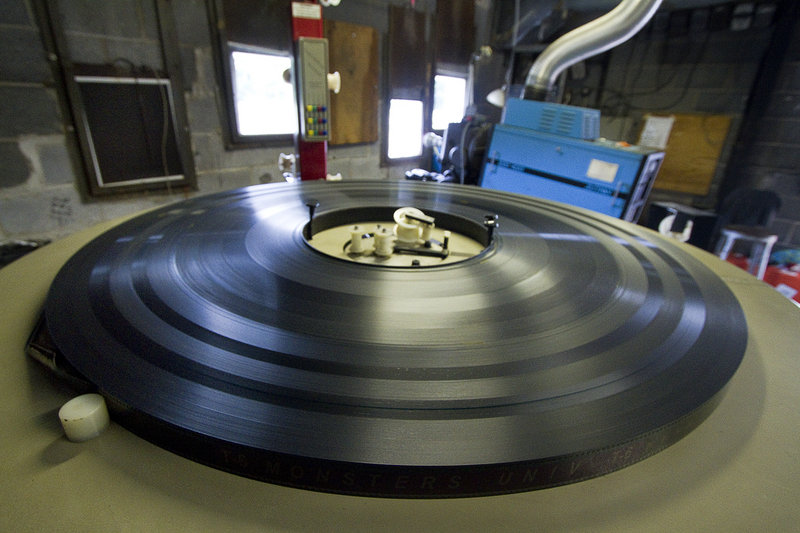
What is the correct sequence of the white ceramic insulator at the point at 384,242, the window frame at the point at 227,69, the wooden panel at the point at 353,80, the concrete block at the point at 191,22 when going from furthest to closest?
the wooden panel at the point at 353,80 < the window frame at the point at 227,69 < the concrete block at the point at 191,22 < the white ceramic insulator at the point at 384,242

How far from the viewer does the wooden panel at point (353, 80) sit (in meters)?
2.88

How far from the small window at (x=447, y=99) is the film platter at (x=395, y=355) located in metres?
3.40

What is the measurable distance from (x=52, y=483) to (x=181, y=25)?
2429mm

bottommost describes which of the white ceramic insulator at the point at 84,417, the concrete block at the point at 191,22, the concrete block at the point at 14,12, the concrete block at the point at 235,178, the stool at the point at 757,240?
the stool at the point at 757,240

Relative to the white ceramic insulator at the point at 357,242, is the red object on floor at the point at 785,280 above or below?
below

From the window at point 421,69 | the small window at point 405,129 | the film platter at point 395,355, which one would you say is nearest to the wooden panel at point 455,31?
the window at point 421,69

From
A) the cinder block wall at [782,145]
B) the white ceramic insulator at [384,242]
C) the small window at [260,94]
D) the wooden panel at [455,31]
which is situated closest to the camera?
the white ceramic insulator at [384,242]

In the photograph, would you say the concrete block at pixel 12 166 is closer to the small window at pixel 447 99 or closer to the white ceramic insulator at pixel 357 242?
the white ceramic insulator at pixel 357 242

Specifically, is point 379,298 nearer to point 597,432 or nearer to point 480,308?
point 480,308

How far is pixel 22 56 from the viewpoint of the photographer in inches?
67.4

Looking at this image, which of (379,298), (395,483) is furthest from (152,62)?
(395,483)

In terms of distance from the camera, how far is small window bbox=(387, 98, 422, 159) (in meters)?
3.56

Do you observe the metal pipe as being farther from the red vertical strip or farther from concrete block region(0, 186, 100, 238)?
concrete block region(0, 186, 100, 238)

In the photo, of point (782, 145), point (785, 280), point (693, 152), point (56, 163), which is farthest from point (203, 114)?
point (782, 145)
